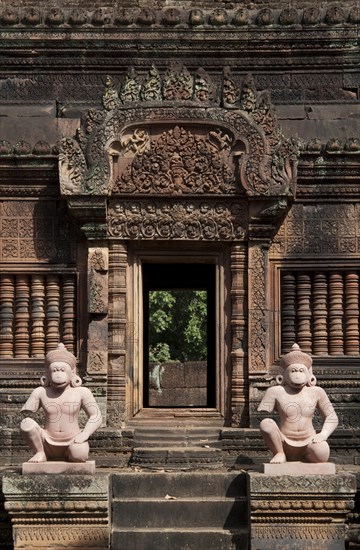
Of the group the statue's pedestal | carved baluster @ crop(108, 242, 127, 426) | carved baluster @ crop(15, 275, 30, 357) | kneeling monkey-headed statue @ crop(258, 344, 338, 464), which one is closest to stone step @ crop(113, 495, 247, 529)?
the statue's pedestal

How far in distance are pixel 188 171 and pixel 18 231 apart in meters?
2.09

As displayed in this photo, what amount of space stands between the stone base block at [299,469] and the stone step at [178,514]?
0.62 m

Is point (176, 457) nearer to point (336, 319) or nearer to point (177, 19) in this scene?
point (336, 319)

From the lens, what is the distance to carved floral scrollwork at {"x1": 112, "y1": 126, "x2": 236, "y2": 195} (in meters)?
13.4

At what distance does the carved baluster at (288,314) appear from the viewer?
1359cm

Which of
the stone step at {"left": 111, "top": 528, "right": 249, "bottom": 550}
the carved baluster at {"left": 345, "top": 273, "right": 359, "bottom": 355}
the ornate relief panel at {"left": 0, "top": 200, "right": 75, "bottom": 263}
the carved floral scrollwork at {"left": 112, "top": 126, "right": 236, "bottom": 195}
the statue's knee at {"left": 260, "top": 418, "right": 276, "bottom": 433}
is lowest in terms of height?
the stone step at {"left": 111, "top": 528, "right": 249, "bottom": 550}

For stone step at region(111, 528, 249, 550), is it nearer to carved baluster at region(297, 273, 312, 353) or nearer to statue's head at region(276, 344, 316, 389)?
statue's head at region(276, 344, 316, 389)

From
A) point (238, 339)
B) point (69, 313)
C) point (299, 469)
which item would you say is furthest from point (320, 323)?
point (69, 313)

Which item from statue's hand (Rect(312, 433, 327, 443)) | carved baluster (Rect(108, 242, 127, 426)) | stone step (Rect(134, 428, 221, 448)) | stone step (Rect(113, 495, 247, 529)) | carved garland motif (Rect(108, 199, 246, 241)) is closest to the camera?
statue's hand (Rect(312, 433, 327, 443))

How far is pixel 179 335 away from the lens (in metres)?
34.1

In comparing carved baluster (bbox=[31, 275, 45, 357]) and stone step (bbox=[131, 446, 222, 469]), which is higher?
carved baluster (bbox=[31, 275, 45, 357])

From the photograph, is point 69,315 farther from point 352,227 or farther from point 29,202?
point 352,227

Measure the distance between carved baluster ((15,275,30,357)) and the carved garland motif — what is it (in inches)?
48.6

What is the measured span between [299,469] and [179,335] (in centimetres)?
2271
